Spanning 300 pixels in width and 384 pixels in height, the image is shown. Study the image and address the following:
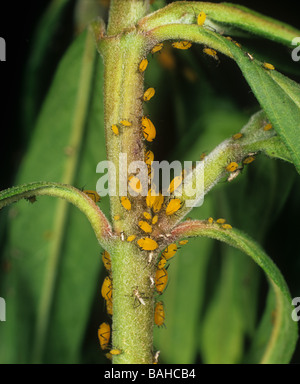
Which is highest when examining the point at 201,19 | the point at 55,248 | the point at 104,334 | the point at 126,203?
the point at 201,19

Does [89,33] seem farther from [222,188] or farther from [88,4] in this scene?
[222,188]

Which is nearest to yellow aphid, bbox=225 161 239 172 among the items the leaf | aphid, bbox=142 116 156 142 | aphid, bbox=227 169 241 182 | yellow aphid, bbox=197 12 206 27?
aphid, bbox=227 169 241 182

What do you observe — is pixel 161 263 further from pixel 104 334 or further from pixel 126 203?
pixel 104 334

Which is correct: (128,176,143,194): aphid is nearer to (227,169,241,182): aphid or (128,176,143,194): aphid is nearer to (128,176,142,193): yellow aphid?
(128,176,142,193): yellow aphid

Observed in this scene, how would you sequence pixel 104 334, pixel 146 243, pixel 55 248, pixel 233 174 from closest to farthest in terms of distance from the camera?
pixel 146 243 → pixel 233 174 → pixel 104 334 → pixel 55 248

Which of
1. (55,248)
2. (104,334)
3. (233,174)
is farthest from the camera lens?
(55,248)

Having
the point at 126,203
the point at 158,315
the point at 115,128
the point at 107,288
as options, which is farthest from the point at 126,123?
the point at 158,315

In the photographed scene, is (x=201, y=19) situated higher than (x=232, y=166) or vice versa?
(x=201, y=19)
